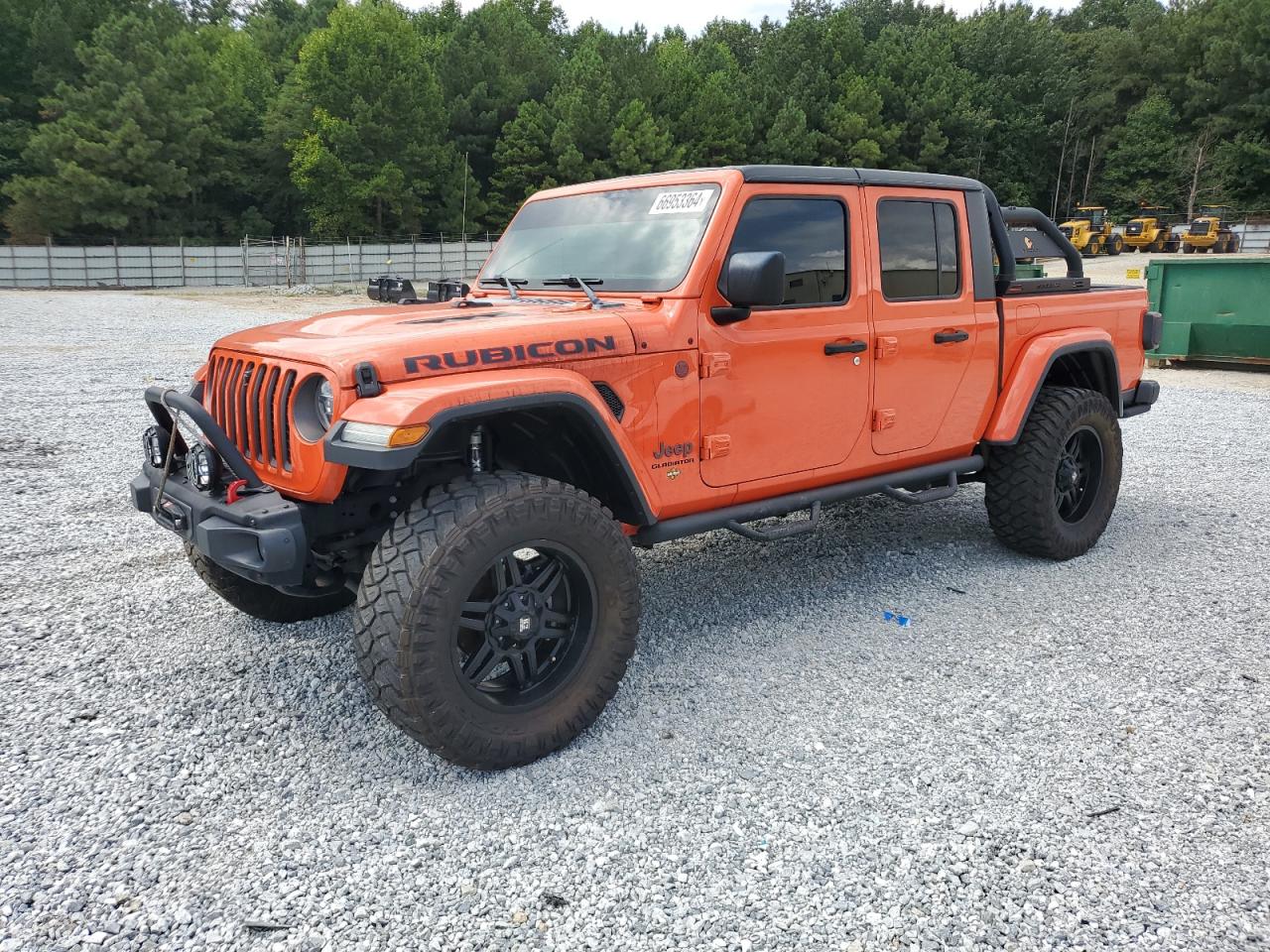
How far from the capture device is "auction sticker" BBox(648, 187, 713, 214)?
12.6 ft

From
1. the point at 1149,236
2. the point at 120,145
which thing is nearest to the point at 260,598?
the point at 1149,236

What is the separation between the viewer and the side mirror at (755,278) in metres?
3.45

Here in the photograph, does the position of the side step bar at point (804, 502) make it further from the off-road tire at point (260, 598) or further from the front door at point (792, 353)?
the off-road tire at point (260, 598)

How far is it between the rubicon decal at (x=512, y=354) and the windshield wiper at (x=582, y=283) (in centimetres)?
38

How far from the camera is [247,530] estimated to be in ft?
9.86

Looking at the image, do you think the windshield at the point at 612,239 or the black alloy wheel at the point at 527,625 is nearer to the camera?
the black alloy wheel at the point at 527,625

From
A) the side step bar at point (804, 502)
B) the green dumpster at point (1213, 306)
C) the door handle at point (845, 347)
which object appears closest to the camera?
the side step bar at point (804, 502)

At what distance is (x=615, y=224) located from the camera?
413 cm

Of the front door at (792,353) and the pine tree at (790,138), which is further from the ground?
the pine tree at (790,138)

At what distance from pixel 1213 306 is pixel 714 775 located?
12055 millimetres

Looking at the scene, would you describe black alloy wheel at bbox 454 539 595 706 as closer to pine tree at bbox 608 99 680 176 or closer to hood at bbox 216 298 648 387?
hood at bbox 216 298 648 387

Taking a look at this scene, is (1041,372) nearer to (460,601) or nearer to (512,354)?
(512,354)

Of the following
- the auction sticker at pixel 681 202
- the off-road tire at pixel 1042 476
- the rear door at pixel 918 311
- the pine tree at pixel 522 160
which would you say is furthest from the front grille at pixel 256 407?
the pine tree at pixel 522 160

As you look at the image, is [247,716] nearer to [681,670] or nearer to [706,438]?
[681,670]
